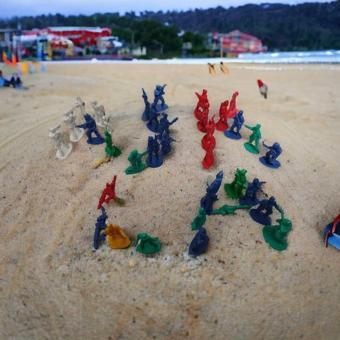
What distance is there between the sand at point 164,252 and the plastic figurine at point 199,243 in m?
0.11

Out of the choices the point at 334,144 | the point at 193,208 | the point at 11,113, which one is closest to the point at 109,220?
the point at 193,208

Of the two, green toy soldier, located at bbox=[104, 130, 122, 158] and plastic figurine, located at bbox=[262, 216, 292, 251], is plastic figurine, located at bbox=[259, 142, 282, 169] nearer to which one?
plastic figurine, located at bbox=[262, 216, 292, 251]

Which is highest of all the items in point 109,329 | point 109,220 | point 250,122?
point 250,122

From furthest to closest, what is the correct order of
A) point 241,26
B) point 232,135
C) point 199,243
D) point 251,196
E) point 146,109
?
1. point 241,26
2. point 146,109
3. point 232,135
4. point 251,196
5. point 199,243

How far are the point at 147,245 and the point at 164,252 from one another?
248 mm

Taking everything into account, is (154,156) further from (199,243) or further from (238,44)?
(238,44)

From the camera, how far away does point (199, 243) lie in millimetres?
4648

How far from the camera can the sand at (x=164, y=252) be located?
4121 mm

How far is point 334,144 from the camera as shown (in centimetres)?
818

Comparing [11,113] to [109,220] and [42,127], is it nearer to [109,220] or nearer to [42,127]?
[42,127]

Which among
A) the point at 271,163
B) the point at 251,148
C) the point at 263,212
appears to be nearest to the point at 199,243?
the point at 263,212

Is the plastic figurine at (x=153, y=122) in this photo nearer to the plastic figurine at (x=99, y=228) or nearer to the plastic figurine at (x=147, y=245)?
the plastic figurine at (x=99, y=228)

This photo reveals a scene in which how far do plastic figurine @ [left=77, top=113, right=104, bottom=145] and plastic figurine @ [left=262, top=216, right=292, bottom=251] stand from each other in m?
3.63

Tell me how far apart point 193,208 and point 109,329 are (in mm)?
2059
